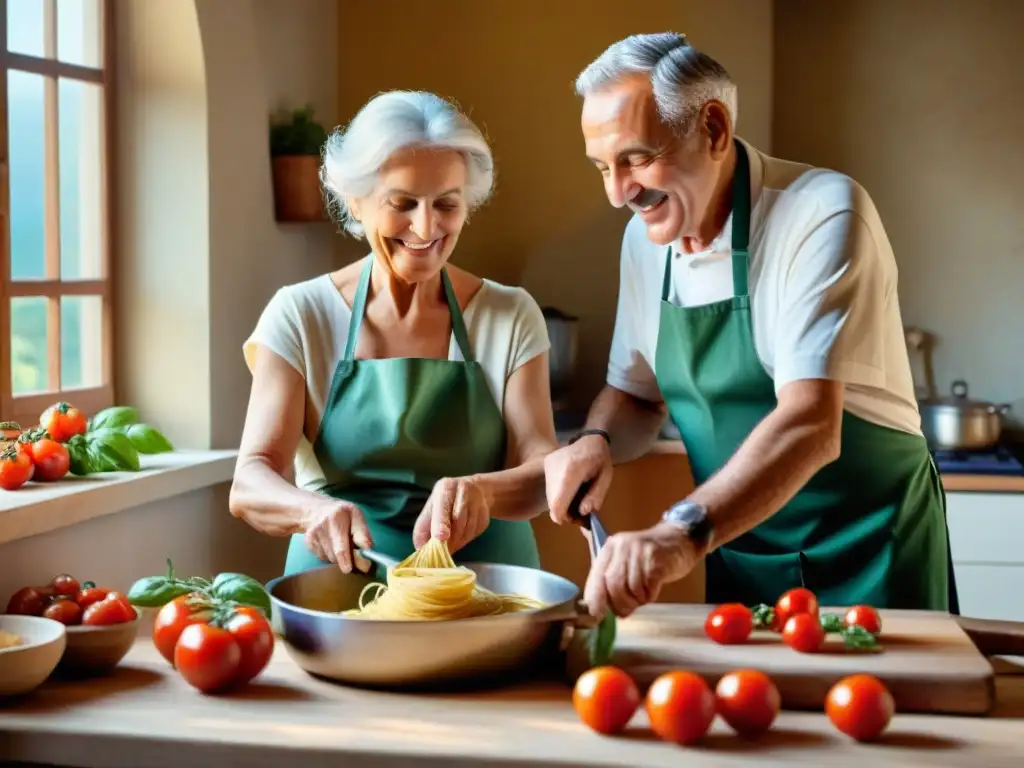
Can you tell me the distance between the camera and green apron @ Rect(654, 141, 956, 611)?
2020 mm

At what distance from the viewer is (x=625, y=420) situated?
2.26 meters

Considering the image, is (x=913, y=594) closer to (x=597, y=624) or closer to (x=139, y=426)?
(x=597, y=624)

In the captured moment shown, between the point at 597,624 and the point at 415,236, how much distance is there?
0.81 metres

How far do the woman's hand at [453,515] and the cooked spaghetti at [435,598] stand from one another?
0.50 feet

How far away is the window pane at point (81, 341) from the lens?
115 inches

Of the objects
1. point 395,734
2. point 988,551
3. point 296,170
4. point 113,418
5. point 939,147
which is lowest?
point 988,551

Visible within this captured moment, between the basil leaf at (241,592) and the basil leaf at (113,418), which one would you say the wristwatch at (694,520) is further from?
the basil leaf at (113,418)

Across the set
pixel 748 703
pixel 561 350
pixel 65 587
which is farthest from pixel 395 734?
pixel 561 350

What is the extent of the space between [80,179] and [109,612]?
160 cm

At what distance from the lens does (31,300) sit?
2.79 metres

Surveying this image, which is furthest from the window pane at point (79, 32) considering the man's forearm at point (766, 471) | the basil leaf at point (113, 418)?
the man's forearm at point (766, 471)

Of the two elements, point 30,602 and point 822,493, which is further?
point 822,493

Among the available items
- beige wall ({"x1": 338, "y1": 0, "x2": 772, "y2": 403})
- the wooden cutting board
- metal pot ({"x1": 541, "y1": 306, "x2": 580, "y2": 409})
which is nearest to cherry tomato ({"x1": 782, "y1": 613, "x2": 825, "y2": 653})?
the wooden cutting board

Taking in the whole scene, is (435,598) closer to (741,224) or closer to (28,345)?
(741,224)
